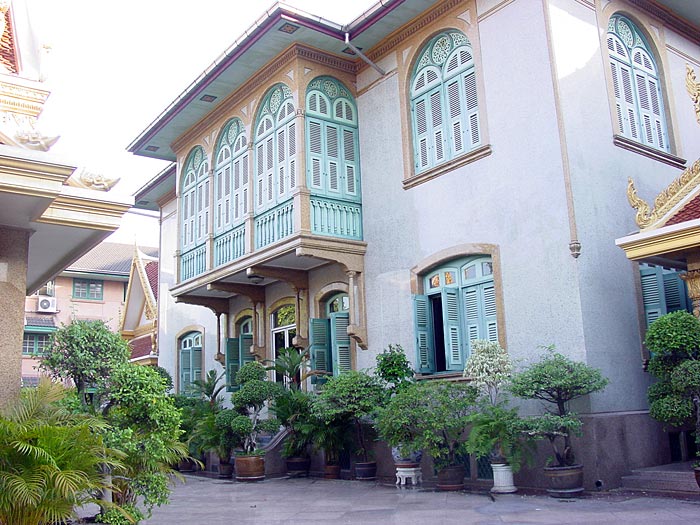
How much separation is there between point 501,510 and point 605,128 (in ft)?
21.7

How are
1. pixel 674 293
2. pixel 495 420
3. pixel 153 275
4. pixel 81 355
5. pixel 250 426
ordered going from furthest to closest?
pixel 153 275
pixel 250 426
pixel 674 293
pixel 495 420
pixel 81 355

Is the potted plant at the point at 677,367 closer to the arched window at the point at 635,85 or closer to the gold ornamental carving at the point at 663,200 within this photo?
the gold ornamental carving at the point at 663,200

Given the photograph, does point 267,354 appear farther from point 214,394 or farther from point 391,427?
point 391,427

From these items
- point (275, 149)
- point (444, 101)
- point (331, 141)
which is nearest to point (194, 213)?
point (275, 149)

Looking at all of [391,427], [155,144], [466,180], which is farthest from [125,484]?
[155,144]

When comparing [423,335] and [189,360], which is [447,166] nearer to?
[423,335]

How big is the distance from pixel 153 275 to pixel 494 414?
19.2 m

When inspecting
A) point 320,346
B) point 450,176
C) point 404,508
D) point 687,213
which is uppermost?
point 450,176

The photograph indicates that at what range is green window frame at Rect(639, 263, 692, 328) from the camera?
37.4 feet

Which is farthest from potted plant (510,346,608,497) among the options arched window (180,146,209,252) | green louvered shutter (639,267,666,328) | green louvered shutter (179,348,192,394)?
green louvered shutter (179,348,192,394)

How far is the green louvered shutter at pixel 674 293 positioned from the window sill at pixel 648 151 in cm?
229

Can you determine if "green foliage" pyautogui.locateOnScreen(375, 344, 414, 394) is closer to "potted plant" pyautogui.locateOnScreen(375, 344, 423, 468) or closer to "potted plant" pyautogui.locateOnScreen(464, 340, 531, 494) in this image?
"potted plant" pyautogui.locateOnScreen(375, 344, 423, 468)

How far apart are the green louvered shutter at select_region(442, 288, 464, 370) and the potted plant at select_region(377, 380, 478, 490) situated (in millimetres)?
1194

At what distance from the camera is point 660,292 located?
1146 cm
